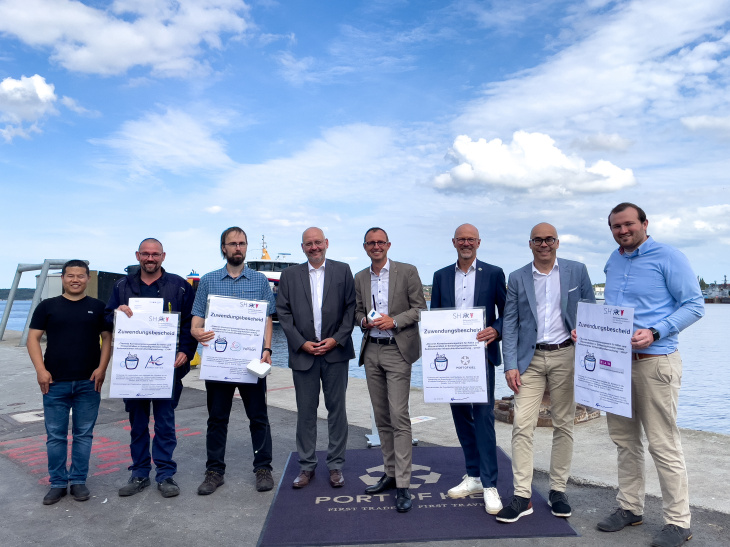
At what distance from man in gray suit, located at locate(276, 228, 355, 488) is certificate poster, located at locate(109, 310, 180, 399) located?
936 millimetres

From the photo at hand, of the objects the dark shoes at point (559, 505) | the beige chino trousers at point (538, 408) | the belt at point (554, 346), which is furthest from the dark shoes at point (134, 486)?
the belt at point (554, 346)

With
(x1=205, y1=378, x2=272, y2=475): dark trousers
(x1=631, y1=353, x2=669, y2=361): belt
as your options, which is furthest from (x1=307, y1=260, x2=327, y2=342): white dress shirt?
(x1=631, y1=353, x2=669, y2=361): belt

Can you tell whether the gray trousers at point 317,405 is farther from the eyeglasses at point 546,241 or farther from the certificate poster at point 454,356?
the eyeglasses at point 546,241

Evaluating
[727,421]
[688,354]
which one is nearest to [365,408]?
[727,421]

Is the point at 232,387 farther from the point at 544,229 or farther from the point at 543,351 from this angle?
the point at 544,229

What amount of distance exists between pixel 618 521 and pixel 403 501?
56.6 inches

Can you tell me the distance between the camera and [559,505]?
3939 millimetres

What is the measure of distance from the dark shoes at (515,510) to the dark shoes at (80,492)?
3166 millimetres

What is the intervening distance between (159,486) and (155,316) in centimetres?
139

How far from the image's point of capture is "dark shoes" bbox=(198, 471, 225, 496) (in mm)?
4559

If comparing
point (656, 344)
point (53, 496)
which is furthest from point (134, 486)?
point (656, 344)

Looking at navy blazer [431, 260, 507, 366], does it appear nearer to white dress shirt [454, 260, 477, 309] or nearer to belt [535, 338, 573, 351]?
white dress shirt [454, 260, 477, 309]

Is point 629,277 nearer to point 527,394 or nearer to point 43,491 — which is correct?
point 527,394

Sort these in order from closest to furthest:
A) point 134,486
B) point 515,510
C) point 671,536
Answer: point 671,536, point 515,510, point 134,486
